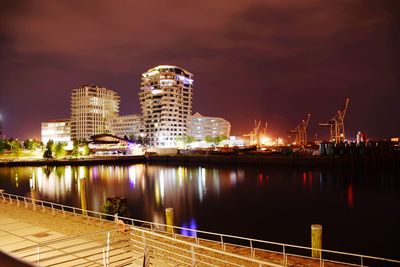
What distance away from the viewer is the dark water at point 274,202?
32750 mm

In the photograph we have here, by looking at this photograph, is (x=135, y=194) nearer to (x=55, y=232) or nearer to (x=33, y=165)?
(x=55, y=232)

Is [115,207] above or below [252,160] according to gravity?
above

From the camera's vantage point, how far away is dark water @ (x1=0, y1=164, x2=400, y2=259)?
32750 mm

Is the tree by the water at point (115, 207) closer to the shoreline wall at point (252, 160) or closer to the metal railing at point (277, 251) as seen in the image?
the metal railing at point (277, 251)

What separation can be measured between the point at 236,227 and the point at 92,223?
17.7m

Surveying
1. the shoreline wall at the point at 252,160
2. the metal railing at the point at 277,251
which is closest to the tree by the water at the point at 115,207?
the metal railing at the point at 277,251

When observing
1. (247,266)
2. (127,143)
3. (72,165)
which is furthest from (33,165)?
(247,266)

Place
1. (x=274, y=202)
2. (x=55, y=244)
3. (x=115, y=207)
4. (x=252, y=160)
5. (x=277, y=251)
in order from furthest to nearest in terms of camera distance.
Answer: (x=252, y=160) < (x=274, y=202) < (x=115, y=207) < (x=277, y=251) < (x=55, y=244)

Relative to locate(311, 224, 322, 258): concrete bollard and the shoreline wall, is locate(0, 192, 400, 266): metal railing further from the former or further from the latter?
the shoreline wall

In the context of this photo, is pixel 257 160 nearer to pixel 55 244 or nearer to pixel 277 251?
pixel 277 251

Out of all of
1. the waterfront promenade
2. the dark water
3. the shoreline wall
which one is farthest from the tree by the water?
the shoreline wall

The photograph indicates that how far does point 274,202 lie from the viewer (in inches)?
1951

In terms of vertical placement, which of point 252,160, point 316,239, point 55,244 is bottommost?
point 252,160

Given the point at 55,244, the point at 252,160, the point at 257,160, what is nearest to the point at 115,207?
the point at 55,244
